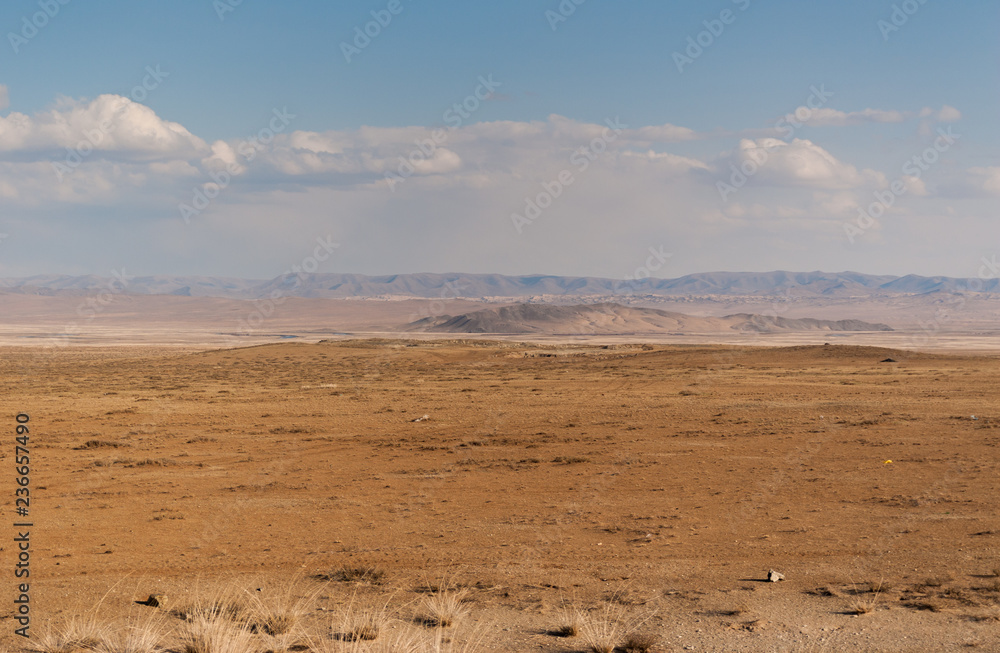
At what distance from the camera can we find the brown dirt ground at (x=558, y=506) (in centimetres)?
862

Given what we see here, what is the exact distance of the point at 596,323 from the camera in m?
143

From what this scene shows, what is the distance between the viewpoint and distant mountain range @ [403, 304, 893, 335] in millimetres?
135625

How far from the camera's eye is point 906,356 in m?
46.9

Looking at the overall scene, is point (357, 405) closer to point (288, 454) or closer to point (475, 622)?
point (288, 454)

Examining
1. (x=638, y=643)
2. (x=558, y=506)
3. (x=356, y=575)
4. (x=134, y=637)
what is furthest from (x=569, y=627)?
(x=558, y=506)

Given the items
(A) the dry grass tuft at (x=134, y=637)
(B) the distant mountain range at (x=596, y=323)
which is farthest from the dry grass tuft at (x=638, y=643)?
(B) the distant mountain range at (x=596, y=323)

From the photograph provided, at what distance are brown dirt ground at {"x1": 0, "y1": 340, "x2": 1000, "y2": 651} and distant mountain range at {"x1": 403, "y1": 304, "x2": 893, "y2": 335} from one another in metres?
104

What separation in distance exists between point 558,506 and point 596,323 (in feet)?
428

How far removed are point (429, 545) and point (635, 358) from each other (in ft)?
138

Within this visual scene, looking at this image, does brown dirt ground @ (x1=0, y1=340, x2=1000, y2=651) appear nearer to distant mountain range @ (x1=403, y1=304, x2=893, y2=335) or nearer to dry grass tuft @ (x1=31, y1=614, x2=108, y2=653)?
dry grass tuft @ (x1=31, y1=614, x2=108, y2=653)

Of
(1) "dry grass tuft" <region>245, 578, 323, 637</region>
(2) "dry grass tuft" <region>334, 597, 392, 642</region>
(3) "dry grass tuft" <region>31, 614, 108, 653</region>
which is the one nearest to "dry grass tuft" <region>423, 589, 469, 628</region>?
(2) "dry grass tuft" <region>334, 597, 392, 642</region>

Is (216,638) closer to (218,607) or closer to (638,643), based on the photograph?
(218,607)

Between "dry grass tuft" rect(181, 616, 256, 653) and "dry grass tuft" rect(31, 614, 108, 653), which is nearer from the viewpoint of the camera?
"dry grass tuft" rect(181, 616, 256, 653)

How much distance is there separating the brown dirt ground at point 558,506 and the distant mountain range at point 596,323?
104488mm
